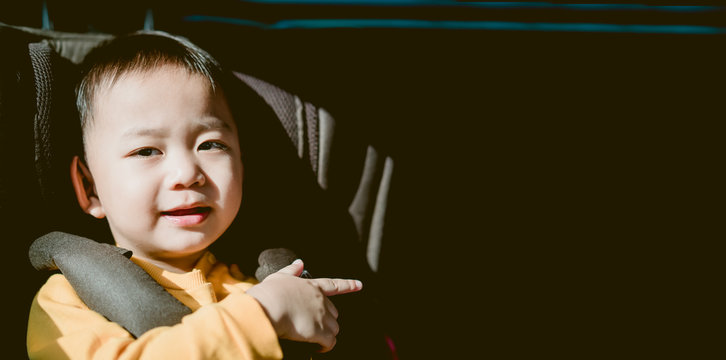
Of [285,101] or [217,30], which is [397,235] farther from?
[217,30]

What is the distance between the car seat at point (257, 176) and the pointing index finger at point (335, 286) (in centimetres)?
8

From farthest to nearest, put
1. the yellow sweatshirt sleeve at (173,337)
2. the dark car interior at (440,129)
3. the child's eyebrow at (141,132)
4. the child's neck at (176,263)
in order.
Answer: the dark car interior at (440,129), the child's neck at (176,263), the child's eyebrow at (141,132), the yellow sweatshirt sleeve at (173,337)

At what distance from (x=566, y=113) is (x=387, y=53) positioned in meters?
0.40

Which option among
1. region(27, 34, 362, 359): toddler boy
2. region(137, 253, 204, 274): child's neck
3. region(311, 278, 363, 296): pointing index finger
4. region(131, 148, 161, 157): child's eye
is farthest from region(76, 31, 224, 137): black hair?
region(311, 278, 363, 296): pointing index finger

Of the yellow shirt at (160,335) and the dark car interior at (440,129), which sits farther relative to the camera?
the dark car interior at (440,129)

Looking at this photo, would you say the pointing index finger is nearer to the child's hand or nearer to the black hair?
the child's hand

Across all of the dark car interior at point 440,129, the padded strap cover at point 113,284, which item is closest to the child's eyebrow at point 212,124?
the dark car interior at point 440,129

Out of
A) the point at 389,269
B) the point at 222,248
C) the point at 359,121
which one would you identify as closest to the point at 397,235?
the point at 389,269

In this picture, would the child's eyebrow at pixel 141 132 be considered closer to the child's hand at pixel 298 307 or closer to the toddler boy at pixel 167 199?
the toddler boy at pixel 167 199

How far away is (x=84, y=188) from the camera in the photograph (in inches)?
37.6

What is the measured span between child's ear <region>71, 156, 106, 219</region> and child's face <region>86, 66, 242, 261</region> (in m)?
0.04

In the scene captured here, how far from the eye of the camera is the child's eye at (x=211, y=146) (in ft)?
2.94

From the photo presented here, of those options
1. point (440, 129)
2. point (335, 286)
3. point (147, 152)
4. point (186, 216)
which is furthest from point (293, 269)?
point (440, 129)

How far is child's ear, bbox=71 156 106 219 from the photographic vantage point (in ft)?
3.07
